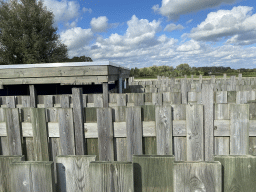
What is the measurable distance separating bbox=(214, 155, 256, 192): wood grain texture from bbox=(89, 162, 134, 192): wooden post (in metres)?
0.51

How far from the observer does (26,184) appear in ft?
4.09

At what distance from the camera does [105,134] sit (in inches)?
90.8

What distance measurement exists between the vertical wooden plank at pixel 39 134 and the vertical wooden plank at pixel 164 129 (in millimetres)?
1279

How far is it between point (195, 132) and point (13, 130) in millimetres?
2093

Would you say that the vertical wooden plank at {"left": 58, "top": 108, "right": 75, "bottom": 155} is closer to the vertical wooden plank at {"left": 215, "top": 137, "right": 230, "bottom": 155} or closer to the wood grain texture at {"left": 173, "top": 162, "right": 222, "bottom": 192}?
the wood grain texture at {"left": 173, "top": 162, "right": 222, "bottom": 192}

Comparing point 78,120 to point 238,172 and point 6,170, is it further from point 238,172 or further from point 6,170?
point 238,172

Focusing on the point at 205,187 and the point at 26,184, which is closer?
the point at 205,187

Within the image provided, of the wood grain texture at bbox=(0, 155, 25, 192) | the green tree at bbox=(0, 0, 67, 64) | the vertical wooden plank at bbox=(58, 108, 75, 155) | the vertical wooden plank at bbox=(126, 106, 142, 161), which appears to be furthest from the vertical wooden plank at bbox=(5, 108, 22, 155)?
the green tree at bbox=(0, 0, 67, 64)

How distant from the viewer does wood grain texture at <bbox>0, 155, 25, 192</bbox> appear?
4.26ft

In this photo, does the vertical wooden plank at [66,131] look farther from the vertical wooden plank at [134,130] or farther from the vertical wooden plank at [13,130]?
the vertical wooden plank at [134,130]

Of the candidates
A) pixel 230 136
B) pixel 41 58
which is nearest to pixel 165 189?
pixel 230 136

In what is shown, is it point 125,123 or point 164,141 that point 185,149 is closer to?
point 164,141

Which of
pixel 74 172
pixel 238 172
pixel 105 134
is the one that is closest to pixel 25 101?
pixel 105 134

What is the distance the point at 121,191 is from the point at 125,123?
1.12m
